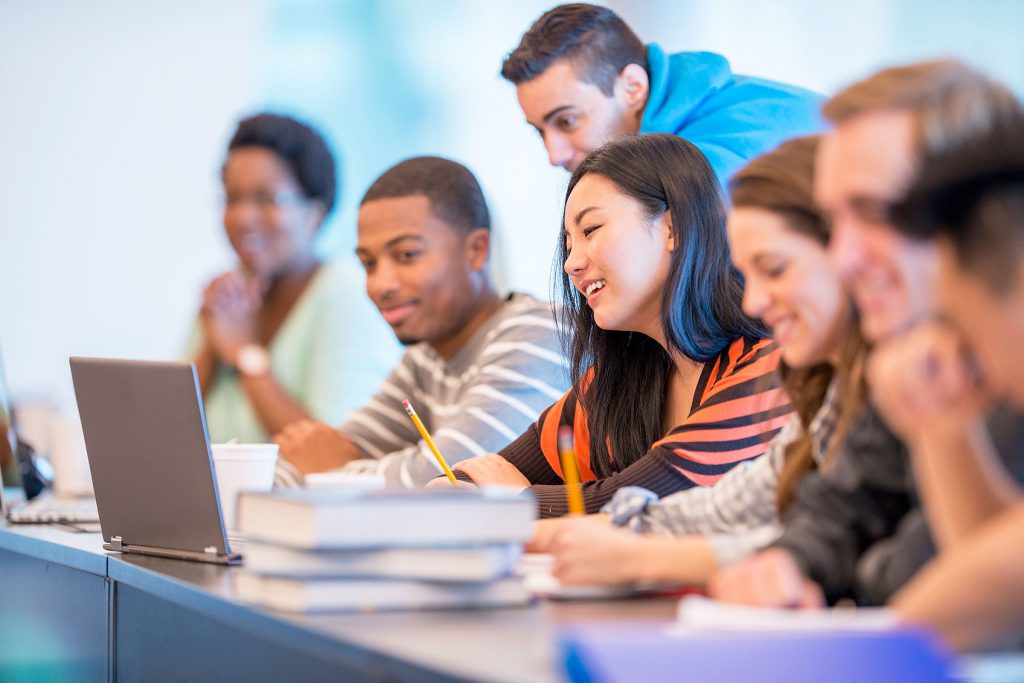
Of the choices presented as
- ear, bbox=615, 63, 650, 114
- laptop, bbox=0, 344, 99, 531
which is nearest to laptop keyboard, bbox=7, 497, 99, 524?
laptop, bbox=0, 344, 99, 531

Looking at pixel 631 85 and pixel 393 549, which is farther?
pixel 631 85

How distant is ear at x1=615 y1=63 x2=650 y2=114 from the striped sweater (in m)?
0.44

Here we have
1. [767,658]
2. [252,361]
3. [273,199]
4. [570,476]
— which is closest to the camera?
[767,658]

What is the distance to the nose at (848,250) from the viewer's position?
818 mm

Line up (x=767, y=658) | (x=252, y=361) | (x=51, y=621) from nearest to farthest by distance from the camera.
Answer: (x=767, y=658)
(x=51, y=621)
(x=252, y=361)

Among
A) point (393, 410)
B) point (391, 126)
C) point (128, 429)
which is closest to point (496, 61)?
point (391, 126)

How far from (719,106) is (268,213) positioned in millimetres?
1746

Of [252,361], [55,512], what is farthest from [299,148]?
[55,512]

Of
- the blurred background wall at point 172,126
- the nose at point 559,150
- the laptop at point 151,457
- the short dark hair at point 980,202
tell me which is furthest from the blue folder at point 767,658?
the blurred background wall at point 172,126

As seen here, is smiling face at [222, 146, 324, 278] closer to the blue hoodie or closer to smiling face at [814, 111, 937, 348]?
the blue hoodie

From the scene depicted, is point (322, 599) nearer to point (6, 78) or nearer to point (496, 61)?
point (496, 61)

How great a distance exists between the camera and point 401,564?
0.95 meters

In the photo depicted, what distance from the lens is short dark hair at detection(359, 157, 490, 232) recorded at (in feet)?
7.66

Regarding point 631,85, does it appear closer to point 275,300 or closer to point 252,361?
point 252,361
